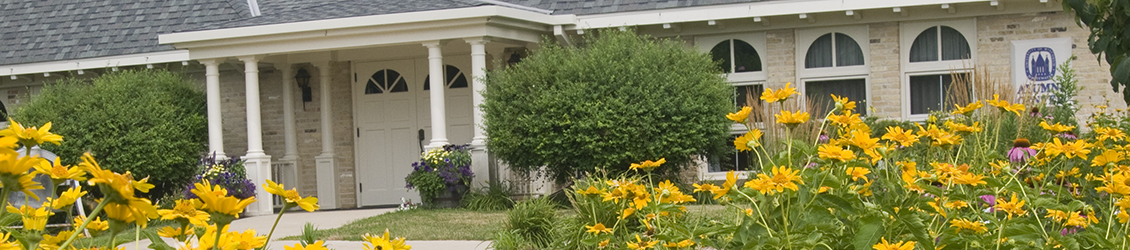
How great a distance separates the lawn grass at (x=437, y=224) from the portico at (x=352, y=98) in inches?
61.6

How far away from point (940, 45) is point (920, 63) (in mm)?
278

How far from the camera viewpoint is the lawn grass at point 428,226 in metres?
8.27

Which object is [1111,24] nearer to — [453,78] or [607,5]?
[607,5]

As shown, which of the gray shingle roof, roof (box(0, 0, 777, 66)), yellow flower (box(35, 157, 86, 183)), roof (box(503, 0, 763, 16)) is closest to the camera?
yellow flower (box(35, 157, 86, 183))

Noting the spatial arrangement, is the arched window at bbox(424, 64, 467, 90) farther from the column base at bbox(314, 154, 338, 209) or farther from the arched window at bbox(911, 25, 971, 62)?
the arched window at bbox(911, 25, 971, 62)

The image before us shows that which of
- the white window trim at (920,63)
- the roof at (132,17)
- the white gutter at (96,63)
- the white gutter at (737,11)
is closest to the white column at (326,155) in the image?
the roof at (132,17)

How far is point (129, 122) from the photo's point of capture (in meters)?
12.7

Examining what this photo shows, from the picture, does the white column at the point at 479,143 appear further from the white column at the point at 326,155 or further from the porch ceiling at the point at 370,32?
the white column at the point at 326,155

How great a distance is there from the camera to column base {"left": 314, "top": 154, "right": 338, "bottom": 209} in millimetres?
13977

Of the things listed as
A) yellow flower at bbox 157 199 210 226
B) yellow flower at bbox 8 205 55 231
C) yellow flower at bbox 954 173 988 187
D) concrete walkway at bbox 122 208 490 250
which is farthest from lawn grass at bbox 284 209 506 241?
yellow flower at bbox 157 199 210 226

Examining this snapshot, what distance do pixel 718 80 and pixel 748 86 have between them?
140cm

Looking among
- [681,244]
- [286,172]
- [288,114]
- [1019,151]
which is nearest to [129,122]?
[288,114]

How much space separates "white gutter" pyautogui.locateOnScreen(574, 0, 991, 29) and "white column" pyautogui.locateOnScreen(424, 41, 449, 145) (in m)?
1.63

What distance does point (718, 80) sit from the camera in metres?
11.3
